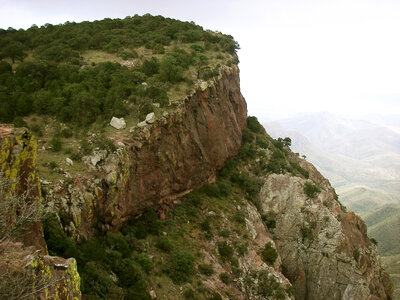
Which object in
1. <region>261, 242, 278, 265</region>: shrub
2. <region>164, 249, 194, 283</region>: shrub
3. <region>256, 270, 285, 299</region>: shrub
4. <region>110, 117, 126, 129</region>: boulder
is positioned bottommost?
<region>256, 270, 285, 299</region>: shrub

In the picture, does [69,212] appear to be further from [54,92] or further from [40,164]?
[54,92]

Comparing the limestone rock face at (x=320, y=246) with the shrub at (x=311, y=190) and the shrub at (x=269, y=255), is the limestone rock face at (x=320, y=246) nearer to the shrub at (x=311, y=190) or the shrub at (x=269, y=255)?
the shrub at (x=311, y=190)

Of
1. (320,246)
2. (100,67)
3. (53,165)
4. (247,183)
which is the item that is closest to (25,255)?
(53,165)

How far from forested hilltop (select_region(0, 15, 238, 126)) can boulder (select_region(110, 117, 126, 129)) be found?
3.54 ft

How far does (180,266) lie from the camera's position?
25469mm

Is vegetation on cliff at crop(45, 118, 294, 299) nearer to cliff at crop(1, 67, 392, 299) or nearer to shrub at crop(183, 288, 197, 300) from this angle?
shrub at crop(183, 288, 197, 300)

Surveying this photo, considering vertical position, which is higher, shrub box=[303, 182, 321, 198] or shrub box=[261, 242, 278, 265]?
shrub box=[303, 182, 321, 198]

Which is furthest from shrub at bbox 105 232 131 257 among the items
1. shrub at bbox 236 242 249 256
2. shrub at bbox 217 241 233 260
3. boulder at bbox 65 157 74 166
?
shrub at bbox 236 242 249 256

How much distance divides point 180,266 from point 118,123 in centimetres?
1474

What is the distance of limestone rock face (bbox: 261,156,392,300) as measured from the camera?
35938 millimetres

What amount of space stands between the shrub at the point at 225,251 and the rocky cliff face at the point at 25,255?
21325 millimetres

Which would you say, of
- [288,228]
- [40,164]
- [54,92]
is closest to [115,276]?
[40,164]

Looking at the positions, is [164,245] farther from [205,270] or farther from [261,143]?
[261,143]

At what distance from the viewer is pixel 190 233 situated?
3075cm
